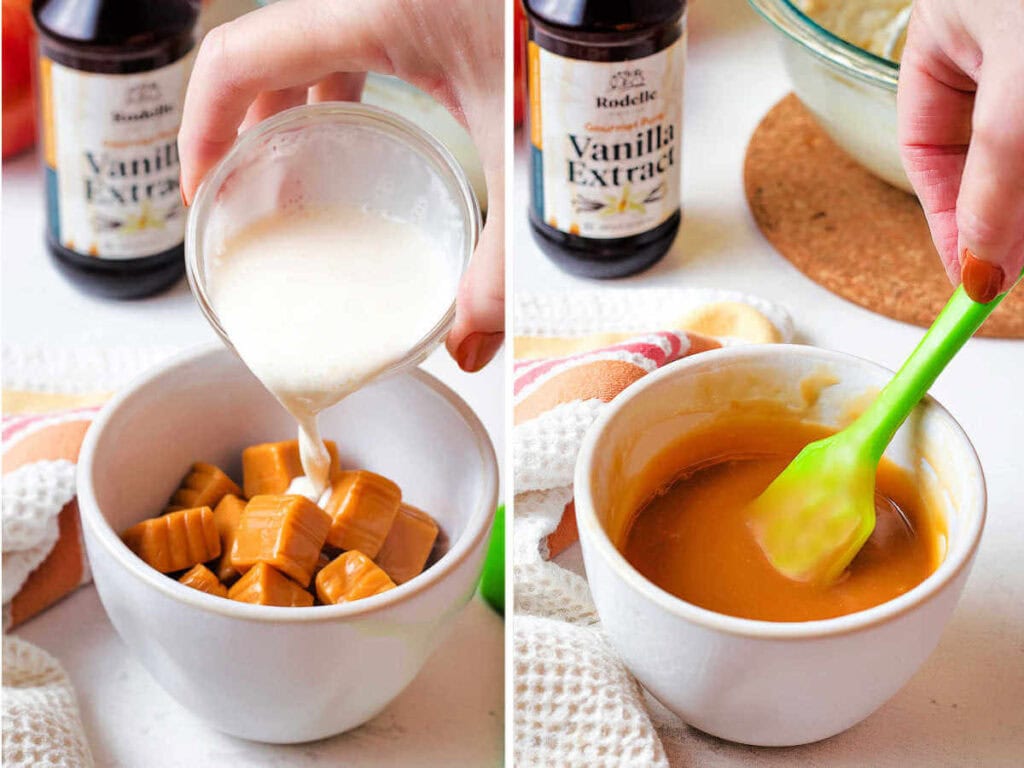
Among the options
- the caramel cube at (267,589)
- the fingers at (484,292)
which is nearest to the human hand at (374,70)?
the fingers at (484,292)

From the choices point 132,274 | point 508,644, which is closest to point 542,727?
point 508,644

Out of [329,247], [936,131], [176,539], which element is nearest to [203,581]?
[176,539]

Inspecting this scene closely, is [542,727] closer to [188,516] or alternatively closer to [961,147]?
[188,516]

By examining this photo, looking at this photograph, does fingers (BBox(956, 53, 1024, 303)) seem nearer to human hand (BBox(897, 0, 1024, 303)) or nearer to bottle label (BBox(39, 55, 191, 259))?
human hand (BBox(897, 0, 1024, 303))

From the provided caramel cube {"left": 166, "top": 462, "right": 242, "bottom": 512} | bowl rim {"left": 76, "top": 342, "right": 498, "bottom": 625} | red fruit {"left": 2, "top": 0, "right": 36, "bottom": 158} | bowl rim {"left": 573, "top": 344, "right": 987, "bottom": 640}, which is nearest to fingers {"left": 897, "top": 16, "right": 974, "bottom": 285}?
bowl rim {"left": 573, "top": 344, "right": 987, "bottom": 640}

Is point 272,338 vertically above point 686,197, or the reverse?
point 272,338

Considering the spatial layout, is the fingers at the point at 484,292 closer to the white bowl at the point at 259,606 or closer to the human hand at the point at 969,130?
the white bowl at the point at 259,606
